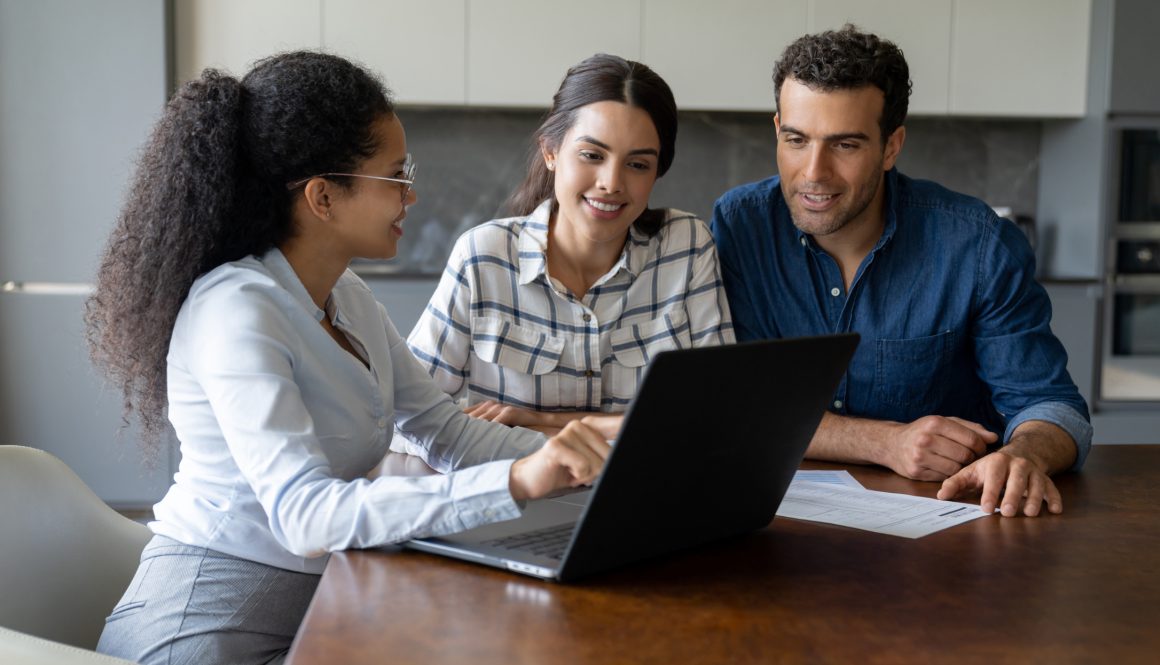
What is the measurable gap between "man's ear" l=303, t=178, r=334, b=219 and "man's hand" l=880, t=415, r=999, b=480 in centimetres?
83

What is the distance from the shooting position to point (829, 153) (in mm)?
1957

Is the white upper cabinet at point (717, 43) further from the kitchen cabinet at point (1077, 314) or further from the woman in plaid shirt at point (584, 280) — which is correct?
the woman in plaid shirt at point (584, 280)

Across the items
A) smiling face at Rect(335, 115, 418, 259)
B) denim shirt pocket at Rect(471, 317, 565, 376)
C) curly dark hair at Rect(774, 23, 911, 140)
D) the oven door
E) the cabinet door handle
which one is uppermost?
curly dark hair at Rect(774, 23, 911, 140)

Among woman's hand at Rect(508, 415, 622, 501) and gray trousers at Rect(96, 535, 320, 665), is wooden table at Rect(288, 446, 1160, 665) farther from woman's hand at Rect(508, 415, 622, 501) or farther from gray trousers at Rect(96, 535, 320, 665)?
gray trousers at Rect(96, 535, 320, 665)

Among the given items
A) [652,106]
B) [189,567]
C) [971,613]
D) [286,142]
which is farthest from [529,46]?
[971,613]

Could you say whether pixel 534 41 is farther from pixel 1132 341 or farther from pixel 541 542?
pixel 541 542

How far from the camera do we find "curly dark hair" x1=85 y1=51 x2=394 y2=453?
1.35 m

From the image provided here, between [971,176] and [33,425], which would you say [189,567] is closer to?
[33,425]

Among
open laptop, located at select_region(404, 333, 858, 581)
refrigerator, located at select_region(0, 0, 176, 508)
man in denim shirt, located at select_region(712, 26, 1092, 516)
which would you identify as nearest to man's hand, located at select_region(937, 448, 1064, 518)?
open laptop, located at select_region(404, 333, 858, 581)

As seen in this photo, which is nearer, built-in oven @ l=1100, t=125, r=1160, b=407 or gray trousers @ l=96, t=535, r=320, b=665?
gray trousers @ l=96, t=535, r=320, b=665

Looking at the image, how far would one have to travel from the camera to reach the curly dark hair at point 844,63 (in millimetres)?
1910

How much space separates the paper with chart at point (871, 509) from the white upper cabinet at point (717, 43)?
280cm

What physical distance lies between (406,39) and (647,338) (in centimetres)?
230

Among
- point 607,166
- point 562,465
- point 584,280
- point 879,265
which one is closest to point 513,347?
point 584,280
